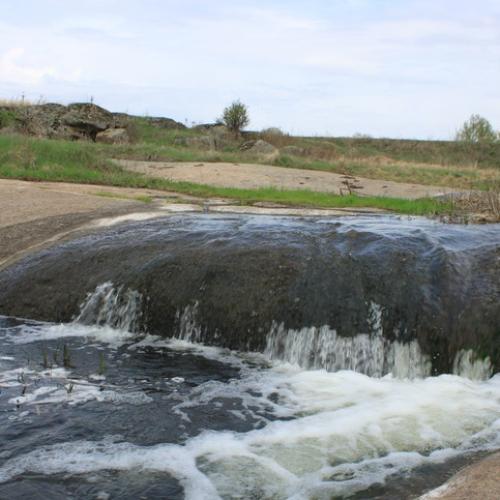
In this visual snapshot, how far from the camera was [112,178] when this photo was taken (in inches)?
572

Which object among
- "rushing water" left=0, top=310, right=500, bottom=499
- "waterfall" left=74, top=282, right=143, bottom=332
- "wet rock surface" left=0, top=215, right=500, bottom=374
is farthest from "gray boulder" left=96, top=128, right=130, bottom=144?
"rushing water" left=0, top=310, right=500, bottom=499

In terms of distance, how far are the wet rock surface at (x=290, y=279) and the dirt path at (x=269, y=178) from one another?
25.6 feet

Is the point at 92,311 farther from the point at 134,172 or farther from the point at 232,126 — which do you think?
the point at 232,126

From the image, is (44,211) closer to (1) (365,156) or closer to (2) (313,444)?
(2) (313,444)

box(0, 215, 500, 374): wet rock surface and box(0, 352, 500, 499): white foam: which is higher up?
box(0, 215, 500, 374): wet rock surface

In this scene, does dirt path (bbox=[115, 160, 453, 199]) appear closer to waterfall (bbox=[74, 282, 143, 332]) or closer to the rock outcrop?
the rock outcrop

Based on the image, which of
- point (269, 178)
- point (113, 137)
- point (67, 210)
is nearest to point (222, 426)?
point (67, 210)

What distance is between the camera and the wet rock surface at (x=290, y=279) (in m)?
5.75

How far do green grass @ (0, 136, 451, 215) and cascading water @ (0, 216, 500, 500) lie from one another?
3256mm

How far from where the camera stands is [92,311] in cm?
702

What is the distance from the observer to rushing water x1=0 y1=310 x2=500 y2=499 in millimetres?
3576

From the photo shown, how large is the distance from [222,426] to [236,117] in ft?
100.0

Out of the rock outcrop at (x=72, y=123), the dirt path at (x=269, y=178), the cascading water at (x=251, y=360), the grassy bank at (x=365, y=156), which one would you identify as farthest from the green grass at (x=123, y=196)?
the rock outcrop at (x=72, y=123)

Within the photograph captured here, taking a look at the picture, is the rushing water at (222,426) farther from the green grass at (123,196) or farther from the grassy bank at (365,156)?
the grassy bank at (365,156)
